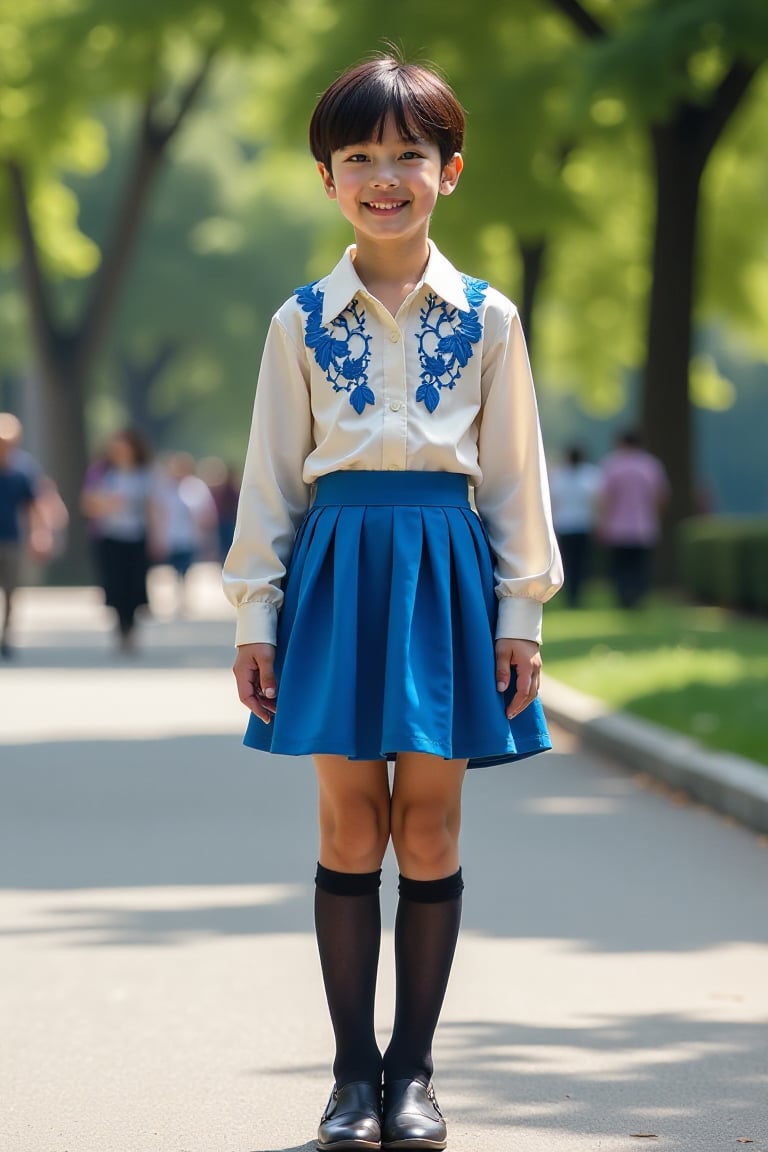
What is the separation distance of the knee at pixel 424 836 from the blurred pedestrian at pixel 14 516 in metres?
14.0

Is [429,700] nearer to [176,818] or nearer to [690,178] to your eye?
[176,818]

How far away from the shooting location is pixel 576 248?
112 feet

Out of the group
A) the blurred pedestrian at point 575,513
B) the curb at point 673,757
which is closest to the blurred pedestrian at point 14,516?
the curb at point 673,757

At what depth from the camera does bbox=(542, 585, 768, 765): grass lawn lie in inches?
453

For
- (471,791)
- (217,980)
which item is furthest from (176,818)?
(217,980)

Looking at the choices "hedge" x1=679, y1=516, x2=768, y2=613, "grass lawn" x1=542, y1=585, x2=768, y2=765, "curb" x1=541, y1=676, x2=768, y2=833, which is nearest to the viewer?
"curb" x1=541, y1=676, x2=768, y2=833

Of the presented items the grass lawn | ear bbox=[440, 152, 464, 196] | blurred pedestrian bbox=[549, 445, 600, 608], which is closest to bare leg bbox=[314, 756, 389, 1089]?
ear bbox=[440, 152, 464, 196]

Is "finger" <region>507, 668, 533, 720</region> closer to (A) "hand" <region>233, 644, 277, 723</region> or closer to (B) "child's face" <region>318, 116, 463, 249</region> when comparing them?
(A) "hand" <region>233, 644, 277, 723</region>

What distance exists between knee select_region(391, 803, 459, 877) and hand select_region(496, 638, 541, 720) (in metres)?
0.23

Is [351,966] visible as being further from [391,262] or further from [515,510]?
[391,262]

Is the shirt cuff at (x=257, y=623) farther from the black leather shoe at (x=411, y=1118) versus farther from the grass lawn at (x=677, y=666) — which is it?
the grass lawn at (x=677, y=666)

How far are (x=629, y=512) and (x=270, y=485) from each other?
60.4 feet

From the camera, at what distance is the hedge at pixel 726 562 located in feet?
71.3

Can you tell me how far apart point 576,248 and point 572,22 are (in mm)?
11077
